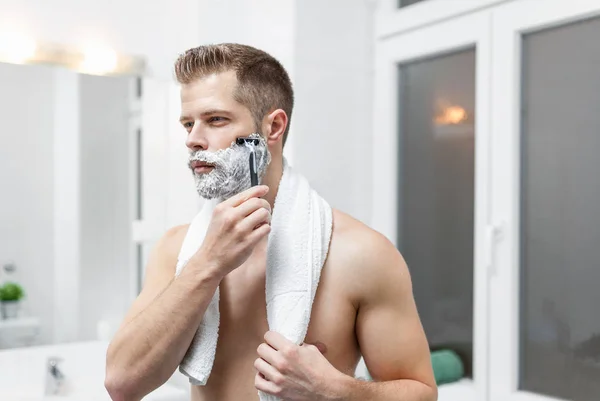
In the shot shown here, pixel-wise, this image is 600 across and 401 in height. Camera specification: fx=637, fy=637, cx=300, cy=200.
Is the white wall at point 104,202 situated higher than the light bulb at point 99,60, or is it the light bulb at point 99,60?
the light bulb at point 99,60

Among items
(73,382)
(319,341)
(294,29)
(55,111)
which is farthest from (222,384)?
(294,29)

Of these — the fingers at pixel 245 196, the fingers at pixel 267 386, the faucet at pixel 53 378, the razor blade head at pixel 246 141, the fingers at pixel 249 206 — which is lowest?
the faucet at pixel 53 378

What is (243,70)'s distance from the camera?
3.49 ft

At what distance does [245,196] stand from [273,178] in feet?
0.50

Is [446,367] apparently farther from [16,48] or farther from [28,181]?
[16,48]

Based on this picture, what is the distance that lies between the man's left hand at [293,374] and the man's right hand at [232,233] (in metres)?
0.14

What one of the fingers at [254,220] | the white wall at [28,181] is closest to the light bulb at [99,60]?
the white wall at [28,181]

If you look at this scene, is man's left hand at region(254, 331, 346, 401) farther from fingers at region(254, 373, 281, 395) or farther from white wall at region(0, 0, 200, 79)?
white wall at region(0, 0, 200, 79)

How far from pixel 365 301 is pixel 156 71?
135cm

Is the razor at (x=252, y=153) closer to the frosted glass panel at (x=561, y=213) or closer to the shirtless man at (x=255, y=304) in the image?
the shirtless man at (x=255, y=304)

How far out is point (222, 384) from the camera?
108 cm

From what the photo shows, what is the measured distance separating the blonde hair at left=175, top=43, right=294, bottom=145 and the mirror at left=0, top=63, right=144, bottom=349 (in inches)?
37.5

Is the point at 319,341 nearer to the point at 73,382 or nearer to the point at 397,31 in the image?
the point at 73,382

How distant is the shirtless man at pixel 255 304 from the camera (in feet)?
3.16
